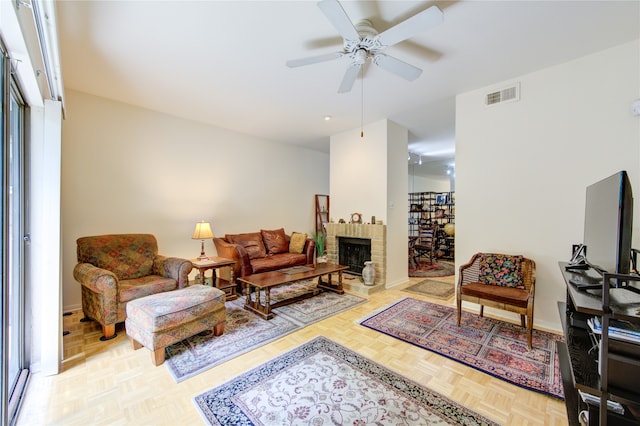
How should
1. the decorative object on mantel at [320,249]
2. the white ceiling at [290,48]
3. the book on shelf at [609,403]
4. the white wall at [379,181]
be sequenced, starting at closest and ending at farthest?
the book on shelf at [609,403] < the white ceiling at [290,48] < the white wall at [379,181] < the decorative object on mantel at [320,249]

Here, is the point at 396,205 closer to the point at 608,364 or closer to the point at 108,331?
the point at 608,364

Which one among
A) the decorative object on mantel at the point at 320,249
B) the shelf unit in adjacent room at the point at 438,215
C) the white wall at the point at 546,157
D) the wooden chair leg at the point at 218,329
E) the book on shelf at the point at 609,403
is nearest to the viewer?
the book on shelf at the point at 609,403

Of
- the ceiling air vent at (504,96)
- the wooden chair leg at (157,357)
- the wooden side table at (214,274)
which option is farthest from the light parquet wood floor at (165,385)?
the ceiling air vent at (504,96)

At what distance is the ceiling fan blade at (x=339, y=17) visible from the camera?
1.59 meters

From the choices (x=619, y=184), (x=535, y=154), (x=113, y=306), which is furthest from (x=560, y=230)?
(x=113, y=306)

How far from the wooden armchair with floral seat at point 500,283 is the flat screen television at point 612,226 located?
34.1 inches

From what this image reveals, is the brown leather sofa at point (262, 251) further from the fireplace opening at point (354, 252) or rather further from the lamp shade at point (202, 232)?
the fireplace opening at point (354, 252)

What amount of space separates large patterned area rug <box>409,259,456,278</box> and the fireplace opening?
3.98 feet

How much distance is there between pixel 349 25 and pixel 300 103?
6.25ft

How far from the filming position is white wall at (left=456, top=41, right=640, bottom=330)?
95.8 inches

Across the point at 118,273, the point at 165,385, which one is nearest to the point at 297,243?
the point at 118,273

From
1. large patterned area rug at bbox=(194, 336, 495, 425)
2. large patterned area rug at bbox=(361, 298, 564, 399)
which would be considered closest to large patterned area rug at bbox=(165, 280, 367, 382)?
large patterned area rug at bbox=(194, 336, 495, 425)

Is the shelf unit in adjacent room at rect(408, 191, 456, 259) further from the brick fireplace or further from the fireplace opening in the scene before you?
the brick fireplace

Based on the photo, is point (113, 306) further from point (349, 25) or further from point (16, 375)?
point (349, 25)
